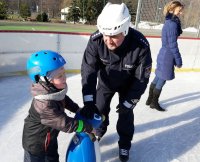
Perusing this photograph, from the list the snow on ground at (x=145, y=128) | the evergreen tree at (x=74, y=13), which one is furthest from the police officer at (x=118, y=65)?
the evergreen tree at (x=74, y=13)

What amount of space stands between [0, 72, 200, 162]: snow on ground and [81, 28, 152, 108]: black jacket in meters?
0.79

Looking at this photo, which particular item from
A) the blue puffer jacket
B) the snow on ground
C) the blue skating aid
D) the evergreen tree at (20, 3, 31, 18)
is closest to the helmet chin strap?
the blue skating aid

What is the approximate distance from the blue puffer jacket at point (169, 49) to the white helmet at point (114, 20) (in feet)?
5.81

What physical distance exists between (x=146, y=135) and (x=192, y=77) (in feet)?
11.0

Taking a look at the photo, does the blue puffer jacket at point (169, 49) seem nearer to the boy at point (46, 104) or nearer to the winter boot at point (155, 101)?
the winter boot at point (155, 101)

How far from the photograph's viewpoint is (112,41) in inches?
76.3

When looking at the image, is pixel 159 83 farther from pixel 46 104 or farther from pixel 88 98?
pixel 46 104

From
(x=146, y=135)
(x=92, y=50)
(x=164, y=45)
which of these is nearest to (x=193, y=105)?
(x=164, y=45)

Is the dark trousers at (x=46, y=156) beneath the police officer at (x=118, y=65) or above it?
beneath

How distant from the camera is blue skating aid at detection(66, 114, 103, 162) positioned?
195 centimetres

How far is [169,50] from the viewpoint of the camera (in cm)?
365

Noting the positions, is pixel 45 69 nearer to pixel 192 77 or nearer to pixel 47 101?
pixel 47 101

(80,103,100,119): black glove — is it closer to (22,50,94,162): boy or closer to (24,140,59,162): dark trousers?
(22,50,94,162): boy

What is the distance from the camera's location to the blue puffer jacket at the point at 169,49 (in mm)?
3496
